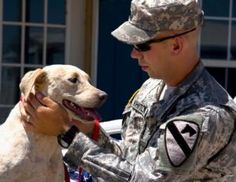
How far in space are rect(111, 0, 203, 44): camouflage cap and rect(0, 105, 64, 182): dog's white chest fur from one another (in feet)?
3.89

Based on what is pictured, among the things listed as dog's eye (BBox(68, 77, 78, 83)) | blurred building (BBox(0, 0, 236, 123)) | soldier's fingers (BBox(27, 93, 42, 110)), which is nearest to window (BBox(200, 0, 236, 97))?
blurred building (BBox(0, 0, 236, 123))

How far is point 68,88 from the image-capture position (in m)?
4.00

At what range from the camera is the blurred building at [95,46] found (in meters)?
8.45

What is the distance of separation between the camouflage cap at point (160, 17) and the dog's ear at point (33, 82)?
99cm

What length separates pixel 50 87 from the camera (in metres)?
3.93

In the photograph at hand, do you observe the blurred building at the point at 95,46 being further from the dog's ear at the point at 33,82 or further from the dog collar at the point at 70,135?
the dog collar at the point at 70,135

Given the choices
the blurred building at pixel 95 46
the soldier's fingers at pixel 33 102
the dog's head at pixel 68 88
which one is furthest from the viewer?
A: the blurred building at pixel 95 46

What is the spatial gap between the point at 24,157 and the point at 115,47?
4.66 m

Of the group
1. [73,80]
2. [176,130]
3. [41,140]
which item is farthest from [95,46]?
[176,130]

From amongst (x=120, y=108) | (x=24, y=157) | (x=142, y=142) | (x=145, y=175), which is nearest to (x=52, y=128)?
(x=24, y=157)

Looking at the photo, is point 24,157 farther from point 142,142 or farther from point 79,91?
point 142,142

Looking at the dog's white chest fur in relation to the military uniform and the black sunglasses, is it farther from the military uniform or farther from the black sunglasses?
the black sunglasses

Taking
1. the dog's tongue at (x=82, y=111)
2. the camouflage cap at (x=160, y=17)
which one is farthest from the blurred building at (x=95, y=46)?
the camouflage cap at (x=160, y=17)

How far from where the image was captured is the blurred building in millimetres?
8445
